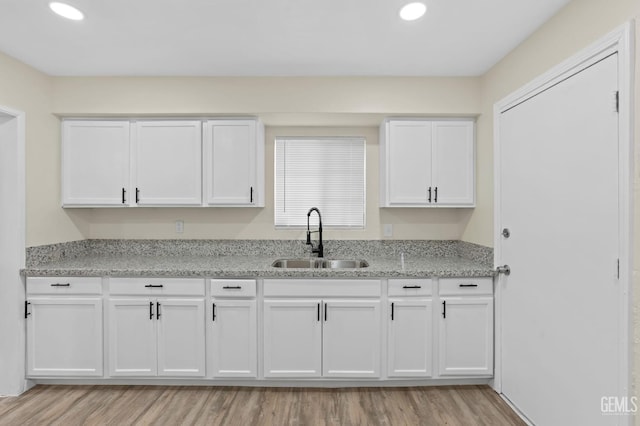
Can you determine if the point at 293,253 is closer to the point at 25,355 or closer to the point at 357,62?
the point at 357,62

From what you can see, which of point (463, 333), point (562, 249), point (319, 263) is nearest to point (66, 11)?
point (319, 263)

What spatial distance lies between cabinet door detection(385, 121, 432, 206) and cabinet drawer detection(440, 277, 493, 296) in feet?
2.28

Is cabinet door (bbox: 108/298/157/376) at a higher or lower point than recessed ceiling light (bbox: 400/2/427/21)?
lower

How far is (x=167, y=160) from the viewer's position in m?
2.89

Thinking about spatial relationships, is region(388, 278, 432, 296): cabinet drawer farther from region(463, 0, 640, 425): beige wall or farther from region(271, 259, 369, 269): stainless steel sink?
region(463, 0, 640, 425): beige wall

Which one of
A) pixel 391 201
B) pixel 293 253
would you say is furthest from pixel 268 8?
pixel 293 253

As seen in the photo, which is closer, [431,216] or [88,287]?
[88,287]

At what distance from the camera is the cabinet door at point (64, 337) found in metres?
2.54

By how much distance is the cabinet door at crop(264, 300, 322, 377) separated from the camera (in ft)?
8.24

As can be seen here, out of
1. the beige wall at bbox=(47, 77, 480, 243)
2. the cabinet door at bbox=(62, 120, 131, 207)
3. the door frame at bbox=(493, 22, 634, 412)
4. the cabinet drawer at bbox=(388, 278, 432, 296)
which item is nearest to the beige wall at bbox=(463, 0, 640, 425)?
the door frame at bbox=(493, 22, 634, 412)

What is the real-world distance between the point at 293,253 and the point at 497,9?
7.77ft

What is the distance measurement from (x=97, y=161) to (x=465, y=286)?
314 centimetres

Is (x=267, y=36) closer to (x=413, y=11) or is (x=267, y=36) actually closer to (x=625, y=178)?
→ (x=413, y=11)

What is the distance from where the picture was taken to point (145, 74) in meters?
2.81
